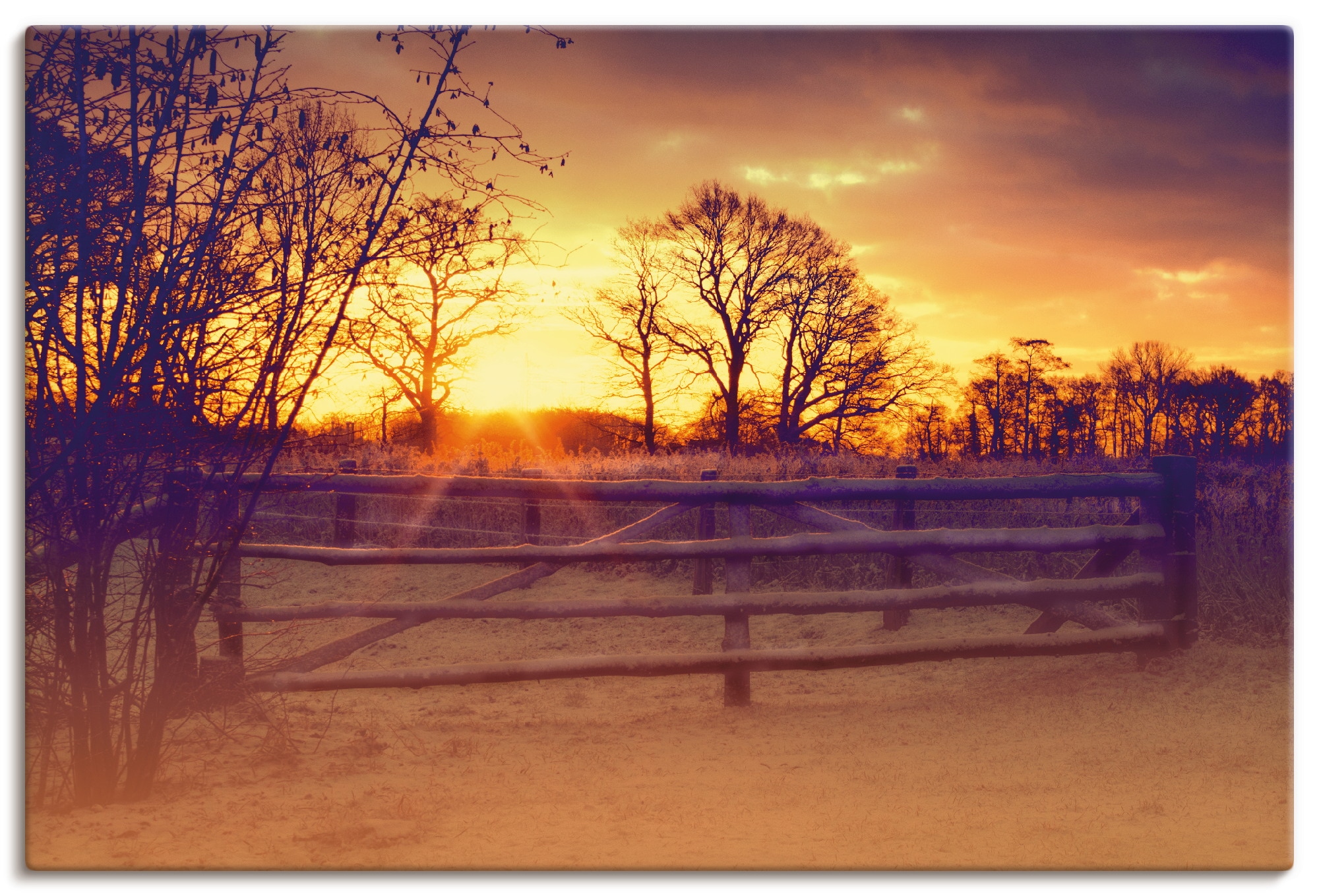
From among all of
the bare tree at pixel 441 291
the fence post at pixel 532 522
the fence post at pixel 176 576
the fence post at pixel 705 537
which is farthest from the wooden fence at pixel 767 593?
the fence post at pixel 532 522

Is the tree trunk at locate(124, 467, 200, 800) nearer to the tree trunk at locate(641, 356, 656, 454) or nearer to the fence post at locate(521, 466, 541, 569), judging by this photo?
the tree trunk at locate(641, 356, 656, 454)

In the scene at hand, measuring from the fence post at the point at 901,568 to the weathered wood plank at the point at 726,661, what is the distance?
1.67 metres

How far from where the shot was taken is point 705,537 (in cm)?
770

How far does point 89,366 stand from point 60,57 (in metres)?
1.06

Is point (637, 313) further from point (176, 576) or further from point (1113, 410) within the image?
point (176, 576)

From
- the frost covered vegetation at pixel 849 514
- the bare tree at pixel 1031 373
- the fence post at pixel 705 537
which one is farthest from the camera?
the fence post at pixel 705 537

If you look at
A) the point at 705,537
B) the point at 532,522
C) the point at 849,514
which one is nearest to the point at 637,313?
the point at 705,537

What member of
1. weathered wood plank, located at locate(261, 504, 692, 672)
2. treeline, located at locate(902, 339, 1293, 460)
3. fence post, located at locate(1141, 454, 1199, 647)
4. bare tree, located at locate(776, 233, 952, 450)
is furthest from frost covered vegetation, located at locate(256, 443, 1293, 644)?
weathered wood plank, located at locate(261, 504, 692, 672)

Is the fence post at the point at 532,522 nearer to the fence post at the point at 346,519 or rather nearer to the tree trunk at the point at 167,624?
the fence post at the point at 346,519

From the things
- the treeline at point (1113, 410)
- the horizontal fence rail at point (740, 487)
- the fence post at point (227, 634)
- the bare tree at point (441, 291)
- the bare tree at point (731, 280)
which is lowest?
the fence post at point (227, 634)

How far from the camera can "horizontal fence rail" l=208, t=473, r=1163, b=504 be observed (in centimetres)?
445

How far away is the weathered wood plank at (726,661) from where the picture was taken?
4160 mm

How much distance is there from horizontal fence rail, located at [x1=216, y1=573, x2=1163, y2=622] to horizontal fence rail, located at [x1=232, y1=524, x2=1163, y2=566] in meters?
0.21

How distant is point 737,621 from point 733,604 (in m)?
0.12
